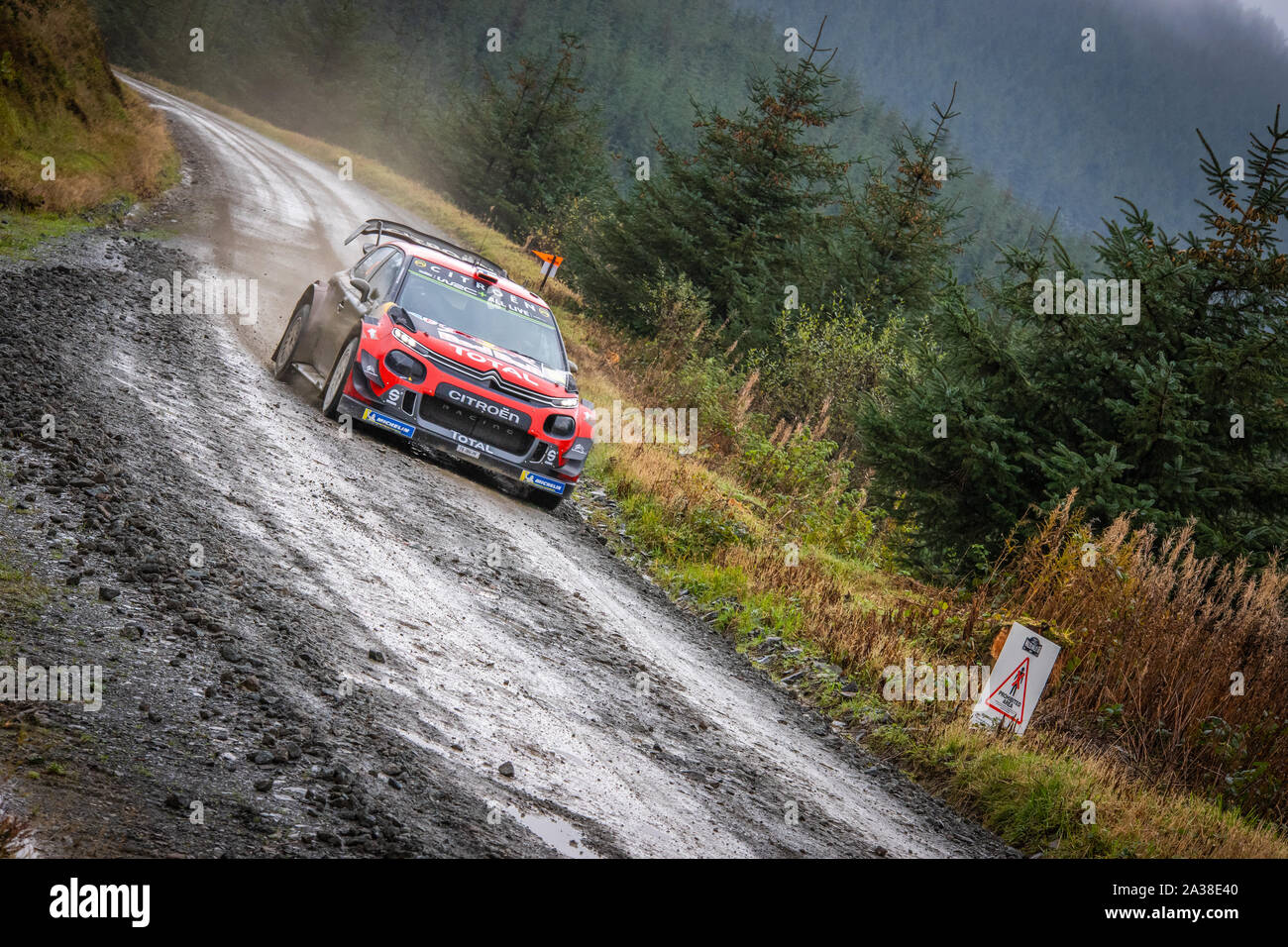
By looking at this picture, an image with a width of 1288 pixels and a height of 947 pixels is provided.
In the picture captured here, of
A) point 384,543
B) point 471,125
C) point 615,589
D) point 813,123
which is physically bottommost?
point 615,589

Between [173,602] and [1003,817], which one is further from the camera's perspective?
[1003,817]

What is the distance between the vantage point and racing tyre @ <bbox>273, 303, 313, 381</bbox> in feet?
34.4

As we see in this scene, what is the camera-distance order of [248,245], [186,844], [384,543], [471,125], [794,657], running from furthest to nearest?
[471,125] → [248,245] → [794,657] → [384,543] → [186,844]

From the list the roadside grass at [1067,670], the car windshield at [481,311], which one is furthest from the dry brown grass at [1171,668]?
the car windshield at [481,311]

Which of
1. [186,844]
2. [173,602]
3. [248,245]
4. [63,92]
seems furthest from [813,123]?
[186,844]

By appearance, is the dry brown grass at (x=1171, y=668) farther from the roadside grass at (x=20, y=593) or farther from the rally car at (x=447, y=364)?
the roadside grass at (x=20, y=593)

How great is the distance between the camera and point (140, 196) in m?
19.2

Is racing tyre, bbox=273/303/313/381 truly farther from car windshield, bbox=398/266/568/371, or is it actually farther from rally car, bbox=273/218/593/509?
car windshield, bbox=398/266/568/371

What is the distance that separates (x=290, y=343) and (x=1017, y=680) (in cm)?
804

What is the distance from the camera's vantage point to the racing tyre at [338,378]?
927 centimetres

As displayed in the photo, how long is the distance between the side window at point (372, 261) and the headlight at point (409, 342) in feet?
6.77
